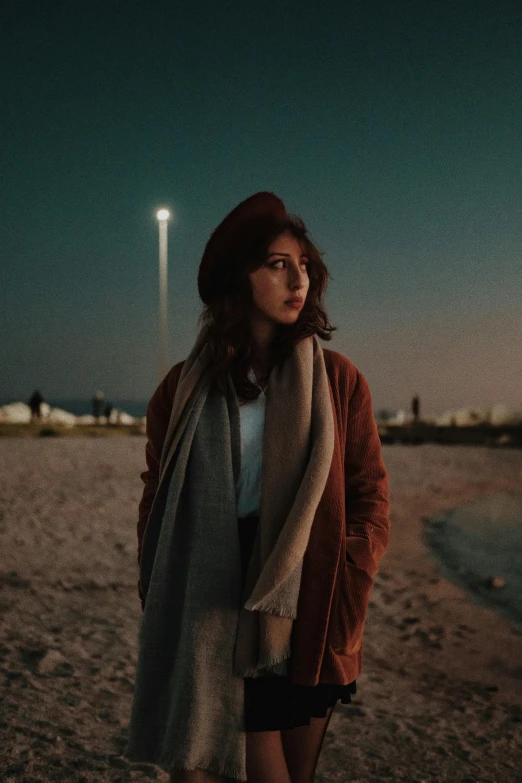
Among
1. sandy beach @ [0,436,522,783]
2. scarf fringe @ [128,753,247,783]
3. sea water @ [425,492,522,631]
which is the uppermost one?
scarf fringe @ [128,753,247,783]

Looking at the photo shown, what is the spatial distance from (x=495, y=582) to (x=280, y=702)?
658 cm

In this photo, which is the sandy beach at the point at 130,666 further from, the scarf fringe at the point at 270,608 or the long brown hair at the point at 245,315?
the long brown hair at the point at 245,315

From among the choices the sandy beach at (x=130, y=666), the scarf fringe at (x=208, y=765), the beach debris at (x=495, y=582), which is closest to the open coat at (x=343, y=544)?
the scarf fringe at (x=208, y=765)

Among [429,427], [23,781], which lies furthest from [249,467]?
[429,427]

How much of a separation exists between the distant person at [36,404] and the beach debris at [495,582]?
18978 mm

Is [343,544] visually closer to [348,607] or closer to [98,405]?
[348,607]

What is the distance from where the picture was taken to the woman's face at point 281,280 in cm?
201

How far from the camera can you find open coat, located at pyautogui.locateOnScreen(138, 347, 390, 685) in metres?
1.83

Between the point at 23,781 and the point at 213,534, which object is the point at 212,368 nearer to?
the point at 213,534

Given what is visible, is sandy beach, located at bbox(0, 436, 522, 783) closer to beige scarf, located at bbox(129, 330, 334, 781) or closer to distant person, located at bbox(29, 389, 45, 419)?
beige scarf, located at bbox(129, 330, 334, 781)

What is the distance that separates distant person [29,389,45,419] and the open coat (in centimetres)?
2305

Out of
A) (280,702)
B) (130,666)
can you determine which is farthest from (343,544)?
(130,666)

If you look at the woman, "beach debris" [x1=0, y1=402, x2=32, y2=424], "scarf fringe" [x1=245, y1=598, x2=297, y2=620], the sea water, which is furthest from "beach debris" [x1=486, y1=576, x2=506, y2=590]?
"beach debris" [x1=0, y1=402, x2=32, y2=424]

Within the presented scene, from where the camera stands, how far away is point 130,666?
4.37 m
